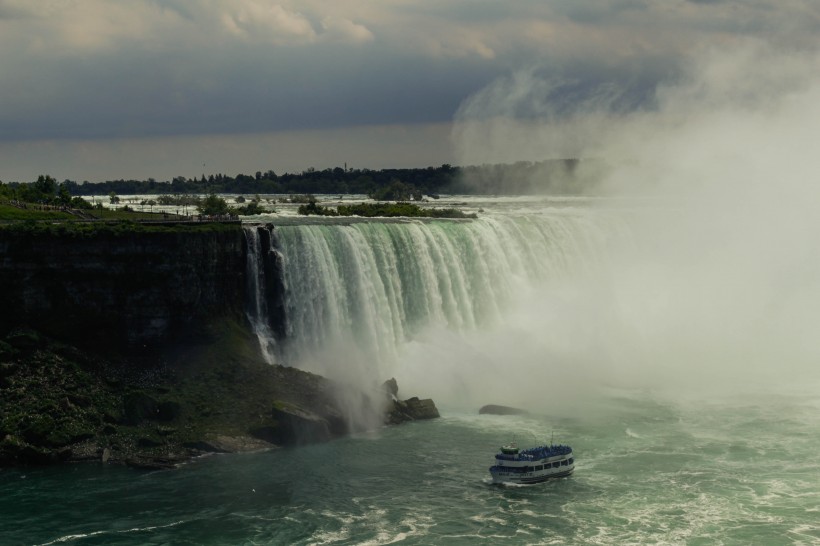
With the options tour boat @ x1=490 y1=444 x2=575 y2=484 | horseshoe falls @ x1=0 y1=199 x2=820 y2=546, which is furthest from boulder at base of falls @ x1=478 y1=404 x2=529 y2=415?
tour boat @ x1=490 y1=444 x2=575 y2=484

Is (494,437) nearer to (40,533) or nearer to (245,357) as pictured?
(245,357)

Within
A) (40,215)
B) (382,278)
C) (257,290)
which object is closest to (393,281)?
(382,278)

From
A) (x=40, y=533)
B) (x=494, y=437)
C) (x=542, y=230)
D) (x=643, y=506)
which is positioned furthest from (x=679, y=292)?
(x=40, y=533)

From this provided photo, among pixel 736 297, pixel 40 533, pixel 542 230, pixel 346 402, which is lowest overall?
pixel 40 533

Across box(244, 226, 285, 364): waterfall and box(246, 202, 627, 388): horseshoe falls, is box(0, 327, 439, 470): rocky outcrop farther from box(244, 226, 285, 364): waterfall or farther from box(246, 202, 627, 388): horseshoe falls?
box(246, 202, 627, 388): horseshoe falls

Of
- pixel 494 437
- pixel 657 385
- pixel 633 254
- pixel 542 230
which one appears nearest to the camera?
pixel 494 437

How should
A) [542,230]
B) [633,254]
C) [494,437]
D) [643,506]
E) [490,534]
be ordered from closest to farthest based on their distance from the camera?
Answer: 1. [490,534]
2. [643,506]
3. [494,437]
4. [542,230]
5. [633,254]

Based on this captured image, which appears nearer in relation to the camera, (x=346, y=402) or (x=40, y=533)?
(x=40, y=533)
